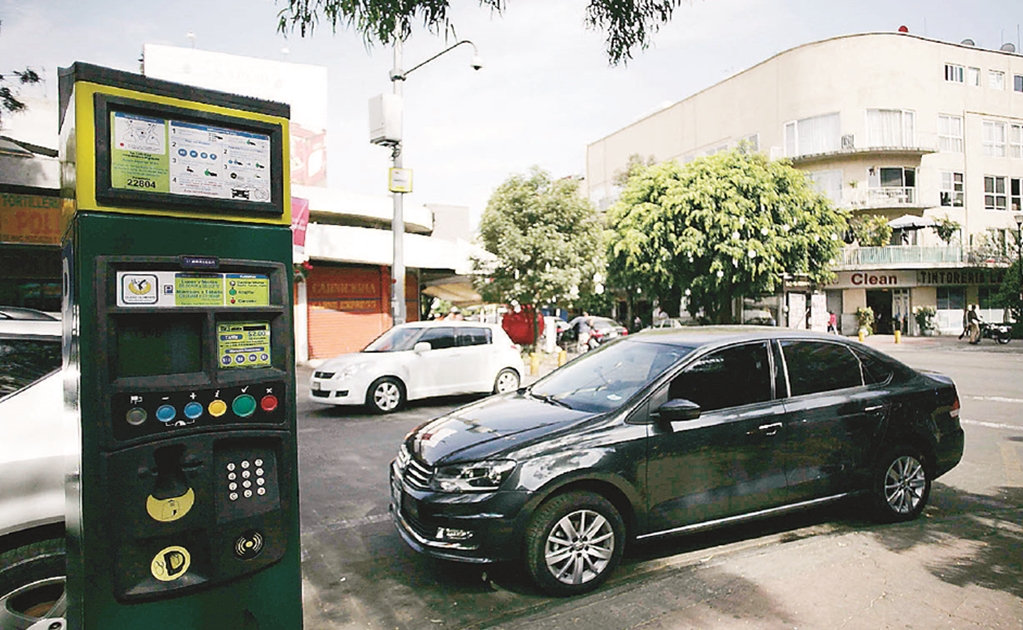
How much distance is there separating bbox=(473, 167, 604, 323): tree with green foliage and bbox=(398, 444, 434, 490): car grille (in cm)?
1617

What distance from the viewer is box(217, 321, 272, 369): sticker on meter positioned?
8.43ft

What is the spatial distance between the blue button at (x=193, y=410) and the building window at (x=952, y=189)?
44249mm

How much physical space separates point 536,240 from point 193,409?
18.6 meters

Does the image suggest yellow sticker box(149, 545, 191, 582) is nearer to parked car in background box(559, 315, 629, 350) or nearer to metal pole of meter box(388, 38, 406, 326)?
metal pole of meter box(388, 38, 406, 326)

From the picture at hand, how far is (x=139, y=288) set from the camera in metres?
2.42

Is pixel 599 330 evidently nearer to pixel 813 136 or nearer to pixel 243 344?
pixel 813 136

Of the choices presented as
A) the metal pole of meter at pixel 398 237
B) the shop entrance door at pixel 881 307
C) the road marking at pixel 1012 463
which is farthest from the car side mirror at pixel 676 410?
the shop entrance door at pixel 881 307

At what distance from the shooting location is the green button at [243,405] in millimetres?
2568

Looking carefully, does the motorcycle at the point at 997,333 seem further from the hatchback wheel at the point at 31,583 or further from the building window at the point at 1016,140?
the hatchback wheel at the point at 31,583

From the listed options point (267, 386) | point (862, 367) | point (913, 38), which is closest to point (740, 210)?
point (913, 38)

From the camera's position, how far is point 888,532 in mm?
5109

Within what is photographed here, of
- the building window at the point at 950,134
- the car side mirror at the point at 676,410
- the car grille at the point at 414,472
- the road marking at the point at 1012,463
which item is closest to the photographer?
the car grille at the point at 414,472

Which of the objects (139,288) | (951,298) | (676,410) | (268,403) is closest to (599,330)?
(951,298)

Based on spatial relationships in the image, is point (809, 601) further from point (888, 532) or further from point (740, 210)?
point (740, 210)
